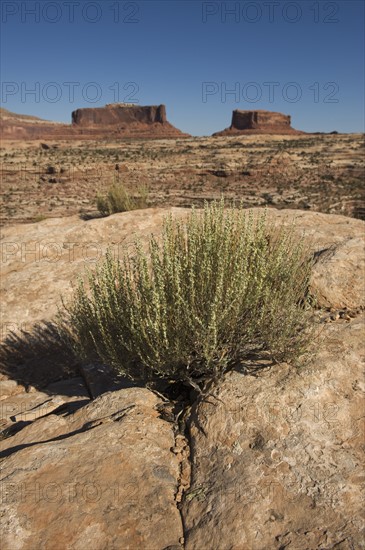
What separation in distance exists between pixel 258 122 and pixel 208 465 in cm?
10815

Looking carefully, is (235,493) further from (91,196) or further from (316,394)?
(91,196)

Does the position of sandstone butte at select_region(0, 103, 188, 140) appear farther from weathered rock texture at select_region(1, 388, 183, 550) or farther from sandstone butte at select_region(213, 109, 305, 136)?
weathered rock texture at select_region(1, 388, 183, 550)

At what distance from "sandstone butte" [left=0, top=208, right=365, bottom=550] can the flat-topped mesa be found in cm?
11439

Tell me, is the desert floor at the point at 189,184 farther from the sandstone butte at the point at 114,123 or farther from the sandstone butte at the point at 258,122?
the sandstone butte at the point at 114,123

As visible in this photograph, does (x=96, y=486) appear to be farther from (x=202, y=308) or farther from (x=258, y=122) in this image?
(x=258, y=122)

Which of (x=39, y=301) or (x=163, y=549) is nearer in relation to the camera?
(x=163, y=549)

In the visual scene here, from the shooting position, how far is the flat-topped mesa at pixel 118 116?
10981cm

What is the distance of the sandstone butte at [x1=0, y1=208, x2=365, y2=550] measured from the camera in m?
1.80

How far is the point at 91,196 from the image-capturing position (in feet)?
71.2

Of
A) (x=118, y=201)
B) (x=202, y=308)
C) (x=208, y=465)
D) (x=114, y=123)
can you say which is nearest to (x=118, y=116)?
(x=114, y=123)

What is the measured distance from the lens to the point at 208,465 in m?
2.24

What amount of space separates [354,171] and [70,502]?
29427 millimetres

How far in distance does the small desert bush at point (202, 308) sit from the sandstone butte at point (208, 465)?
0.73 feet

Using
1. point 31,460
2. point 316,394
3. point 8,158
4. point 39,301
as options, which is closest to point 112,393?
point 31,460
